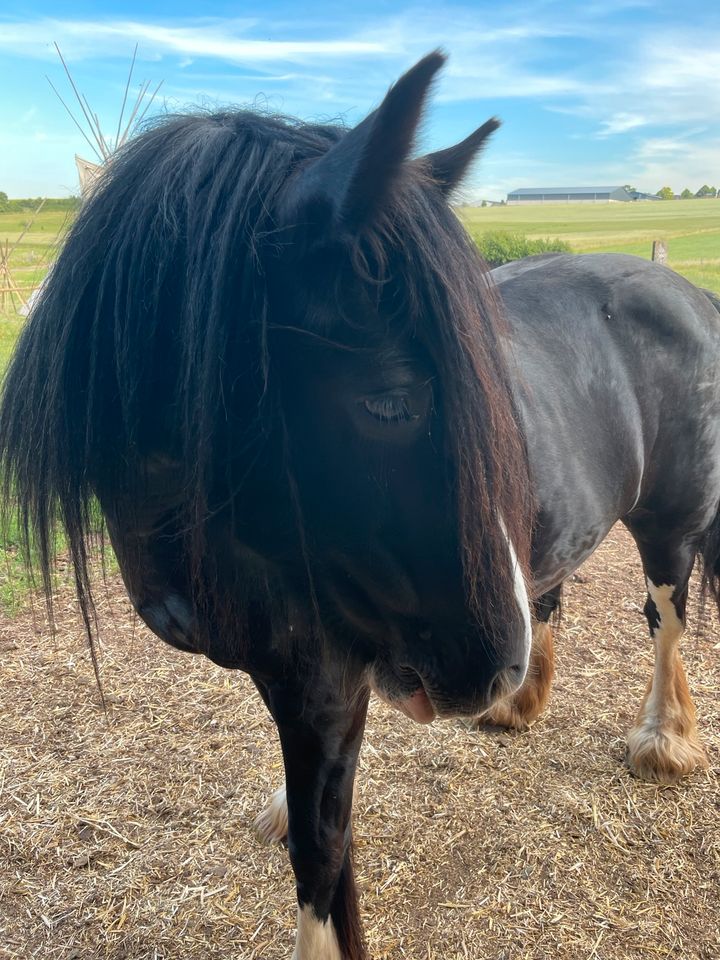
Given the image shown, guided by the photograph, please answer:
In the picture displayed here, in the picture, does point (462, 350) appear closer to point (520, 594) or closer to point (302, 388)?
point (302, 388)

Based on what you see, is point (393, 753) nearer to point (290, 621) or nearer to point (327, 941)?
point (327, 941)

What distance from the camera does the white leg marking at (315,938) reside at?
1.65m

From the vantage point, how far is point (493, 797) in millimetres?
2346

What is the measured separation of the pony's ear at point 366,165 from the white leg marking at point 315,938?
1.62 metres

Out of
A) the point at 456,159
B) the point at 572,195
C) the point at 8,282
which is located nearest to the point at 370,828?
the point at 456,159

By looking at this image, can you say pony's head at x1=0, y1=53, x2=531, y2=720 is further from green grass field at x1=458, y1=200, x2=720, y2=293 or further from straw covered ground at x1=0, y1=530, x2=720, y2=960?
green grass field at x1=458, y1=200, x2=720, y2=293

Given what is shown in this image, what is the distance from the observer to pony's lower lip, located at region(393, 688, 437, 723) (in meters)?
1.22

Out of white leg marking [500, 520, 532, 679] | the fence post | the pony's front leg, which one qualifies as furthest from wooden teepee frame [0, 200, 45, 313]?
the fence post

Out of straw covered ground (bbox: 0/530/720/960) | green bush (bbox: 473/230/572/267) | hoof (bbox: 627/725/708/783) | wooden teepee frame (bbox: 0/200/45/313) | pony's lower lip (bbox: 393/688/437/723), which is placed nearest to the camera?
pony's lower lip (bbox: 393/688/437/723)

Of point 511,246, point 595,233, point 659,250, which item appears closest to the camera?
point 659,250

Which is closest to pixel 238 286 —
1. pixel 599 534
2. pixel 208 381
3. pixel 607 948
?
pixel 208 381

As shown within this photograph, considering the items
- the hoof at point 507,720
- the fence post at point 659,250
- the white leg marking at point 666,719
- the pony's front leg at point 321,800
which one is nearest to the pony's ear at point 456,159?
→ the pony's front leg at point 321,800

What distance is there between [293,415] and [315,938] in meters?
1.44

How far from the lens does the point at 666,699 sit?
8.52 feet
